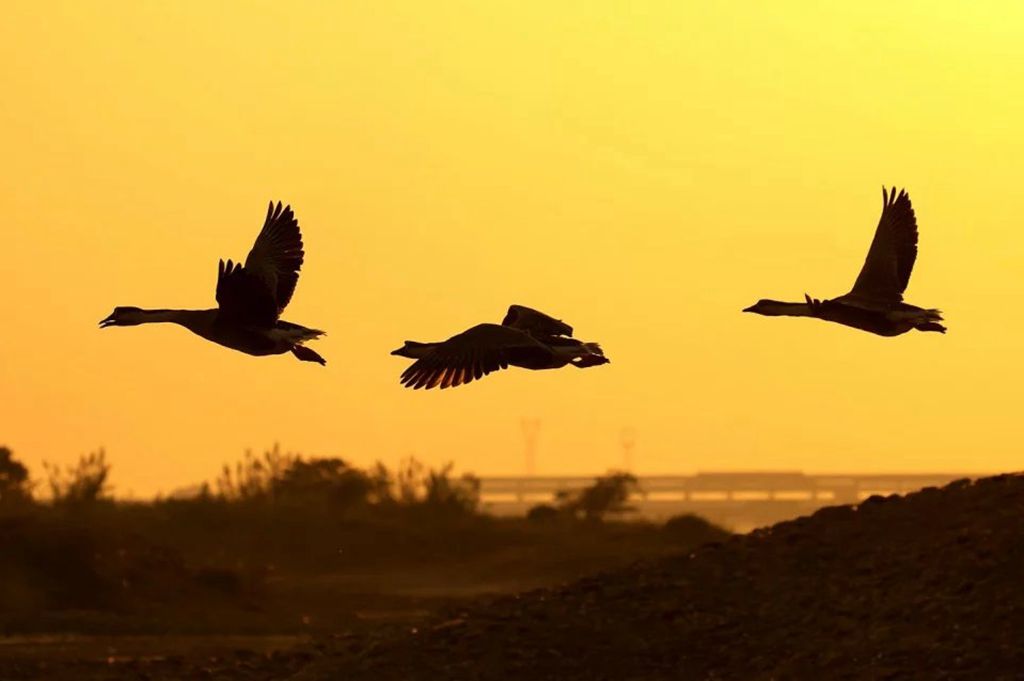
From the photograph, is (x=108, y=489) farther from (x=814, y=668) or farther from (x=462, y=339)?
(x=462, y=339)

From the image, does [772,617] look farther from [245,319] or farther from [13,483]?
[13,483]

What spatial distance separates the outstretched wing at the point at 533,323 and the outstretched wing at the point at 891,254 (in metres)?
3.16

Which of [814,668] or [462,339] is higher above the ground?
[462,339]

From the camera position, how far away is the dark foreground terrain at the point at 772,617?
89.2 ft

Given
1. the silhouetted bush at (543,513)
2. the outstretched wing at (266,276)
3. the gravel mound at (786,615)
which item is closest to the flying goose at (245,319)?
the outstretched wing at (266,276)

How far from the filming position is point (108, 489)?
59844 millimetres

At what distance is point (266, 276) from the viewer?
73.6ft

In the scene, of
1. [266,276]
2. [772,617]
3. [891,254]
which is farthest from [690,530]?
[266,276]

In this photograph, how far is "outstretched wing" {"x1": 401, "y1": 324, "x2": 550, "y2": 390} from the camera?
19031mm

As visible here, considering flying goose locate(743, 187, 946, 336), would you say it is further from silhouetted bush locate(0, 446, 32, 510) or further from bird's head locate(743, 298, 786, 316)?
silhouetted bush locate(0, 446, 32, 510)

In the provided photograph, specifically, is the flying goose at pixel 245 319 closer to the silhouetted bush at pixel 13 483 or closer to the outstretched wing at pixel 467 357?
the outstretched wing at pixel 467 357

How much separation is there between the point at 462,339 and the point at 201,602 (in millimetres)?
27976

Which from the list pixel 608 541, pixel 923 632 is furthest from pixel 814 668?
pixel 608 541

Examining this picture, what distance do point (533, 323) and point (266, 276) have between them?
2.65m
